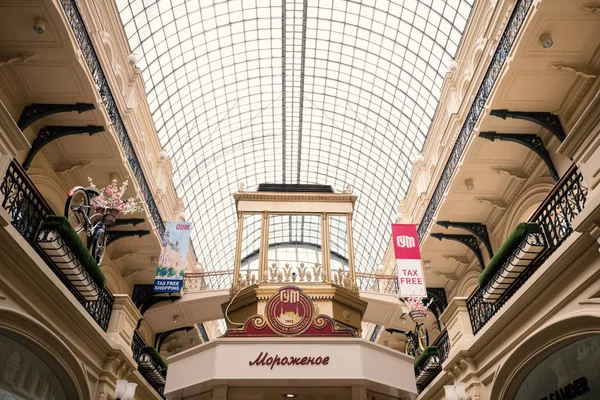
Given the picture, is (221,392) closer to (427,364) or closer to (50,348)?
(50,348)

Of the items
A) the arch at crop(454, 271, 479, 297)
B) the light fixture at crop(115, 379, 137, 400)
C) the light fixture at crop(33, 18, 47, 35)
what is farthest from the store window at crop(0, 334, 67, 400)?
the arch at crop(454, 271, 479, 297)

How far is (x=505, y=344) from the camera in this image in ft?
29.8

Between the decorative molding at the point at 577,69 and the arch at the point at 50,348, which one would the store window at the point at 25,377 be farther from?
the decorative molding at the point at 577,69

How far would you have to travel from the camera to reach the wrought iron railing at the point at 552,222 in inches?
290

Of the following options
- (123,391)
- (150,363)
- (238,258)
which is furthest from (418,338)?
(123,391)

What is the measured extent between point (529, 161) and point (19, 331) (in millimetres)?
12031

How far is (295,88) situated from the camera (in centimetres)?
2702

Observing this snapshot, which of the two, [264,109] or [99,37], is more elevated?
[264,109]

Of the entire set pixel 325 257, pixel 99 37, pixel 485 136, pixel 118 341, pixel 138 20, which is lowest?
pixel 118 341

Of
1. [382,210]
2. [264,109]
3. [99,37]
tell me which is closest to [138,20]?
[99,37]

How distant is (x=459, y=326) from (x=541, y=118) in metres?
5.09

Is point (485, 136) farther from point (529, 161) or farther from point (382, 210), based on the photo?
point (382, 210)

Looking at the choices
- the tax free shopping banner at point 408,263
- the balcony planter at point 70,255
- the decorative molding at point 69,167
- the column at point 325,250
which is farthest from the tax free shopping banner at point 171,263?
the tax free shopping banner at point 408,263

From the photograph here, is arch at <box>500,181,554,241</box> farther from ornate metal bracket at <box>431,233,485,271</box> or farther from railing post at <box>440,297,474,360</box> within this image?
railing post at <box>440,297,474,360</box>
